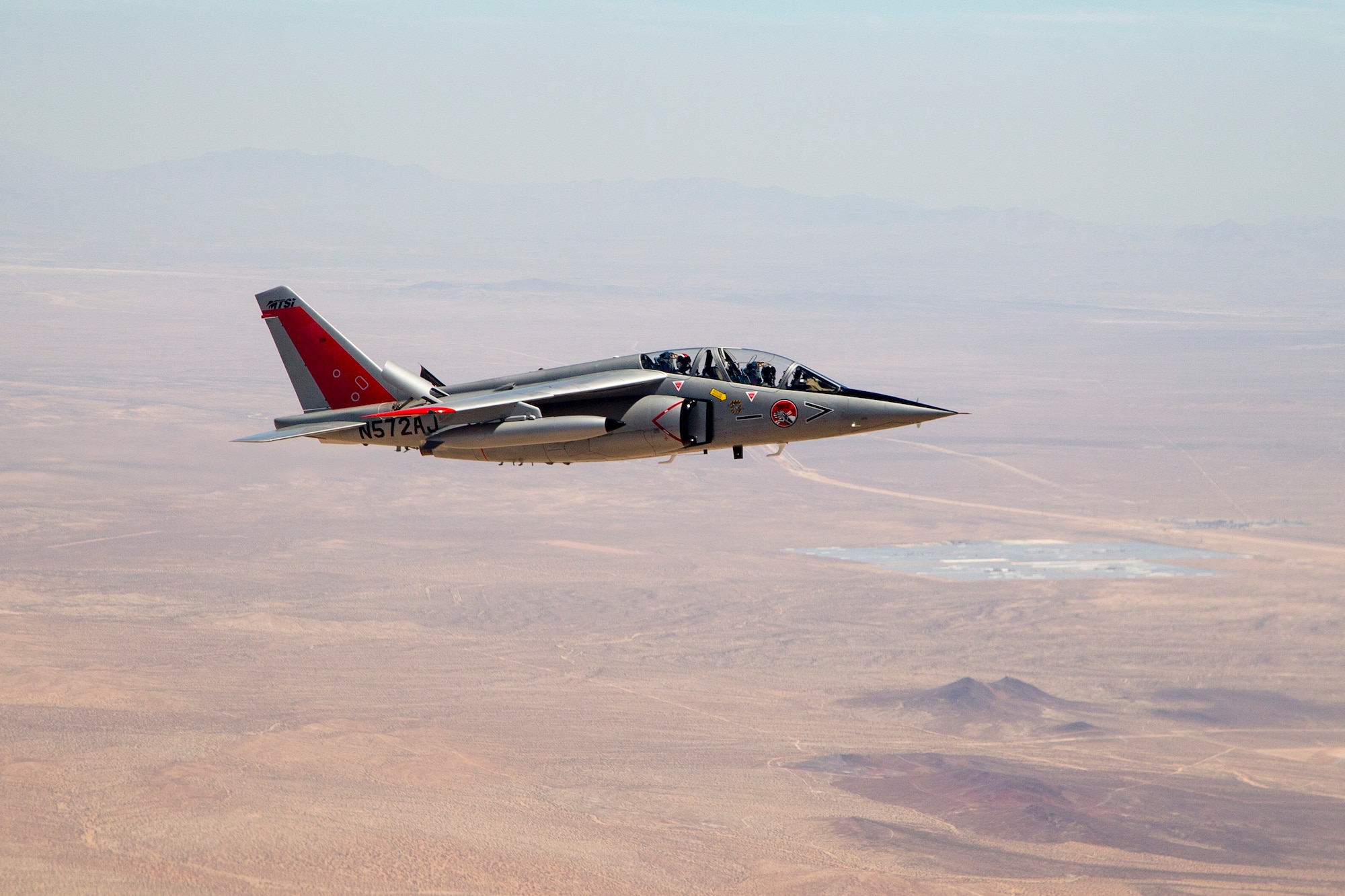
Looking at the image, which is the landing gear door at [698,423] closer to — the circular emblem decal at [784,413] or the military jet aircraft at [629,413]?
the military jet aircraft at [629,413]

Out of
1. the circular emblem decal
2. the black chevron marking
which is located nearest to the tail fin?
the circular emblem decal

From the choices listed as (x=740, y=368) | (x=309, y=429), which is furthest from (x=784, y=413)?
(x=309, y=429)

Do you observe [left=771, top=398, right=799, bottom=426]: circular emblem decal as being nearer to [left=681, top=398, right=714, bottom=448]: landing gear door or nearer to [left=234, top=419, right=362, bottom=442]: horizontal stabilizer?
[left=681, top=398, right=714, bottom=448]: landing gear door

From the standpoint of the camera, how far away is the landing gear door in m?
→ 43.9

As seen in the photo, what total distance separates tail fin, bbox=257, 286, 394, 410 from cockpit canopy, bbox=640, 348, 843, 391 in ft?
30.4

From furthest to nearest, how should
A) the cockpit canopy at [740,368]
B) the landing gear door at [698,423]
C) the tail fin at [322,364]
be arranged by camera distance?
the tail fin at [322,364] → the cockpit canopy at [740,368] → the landing gear door at [698,423]

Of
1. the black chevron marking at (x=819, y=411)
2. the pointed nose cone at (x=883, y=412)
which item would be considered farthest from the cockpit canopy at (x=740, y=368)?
the pointed nose cone at (x=883, y=412)

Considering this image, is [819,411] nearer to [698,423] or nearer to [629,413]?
[698,423]

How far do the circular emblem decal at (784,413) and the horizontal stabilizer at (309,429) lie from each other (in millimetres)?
13199

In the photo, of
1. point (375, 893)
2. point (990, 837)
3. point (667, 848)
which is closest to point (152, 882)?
point (375, 893)

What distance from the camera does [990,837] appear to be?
194500mm

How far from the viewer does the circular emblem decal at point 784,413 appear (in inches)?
1736

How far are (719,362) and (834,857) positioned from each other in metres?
140

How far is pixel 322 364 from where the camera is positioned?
47.1m
